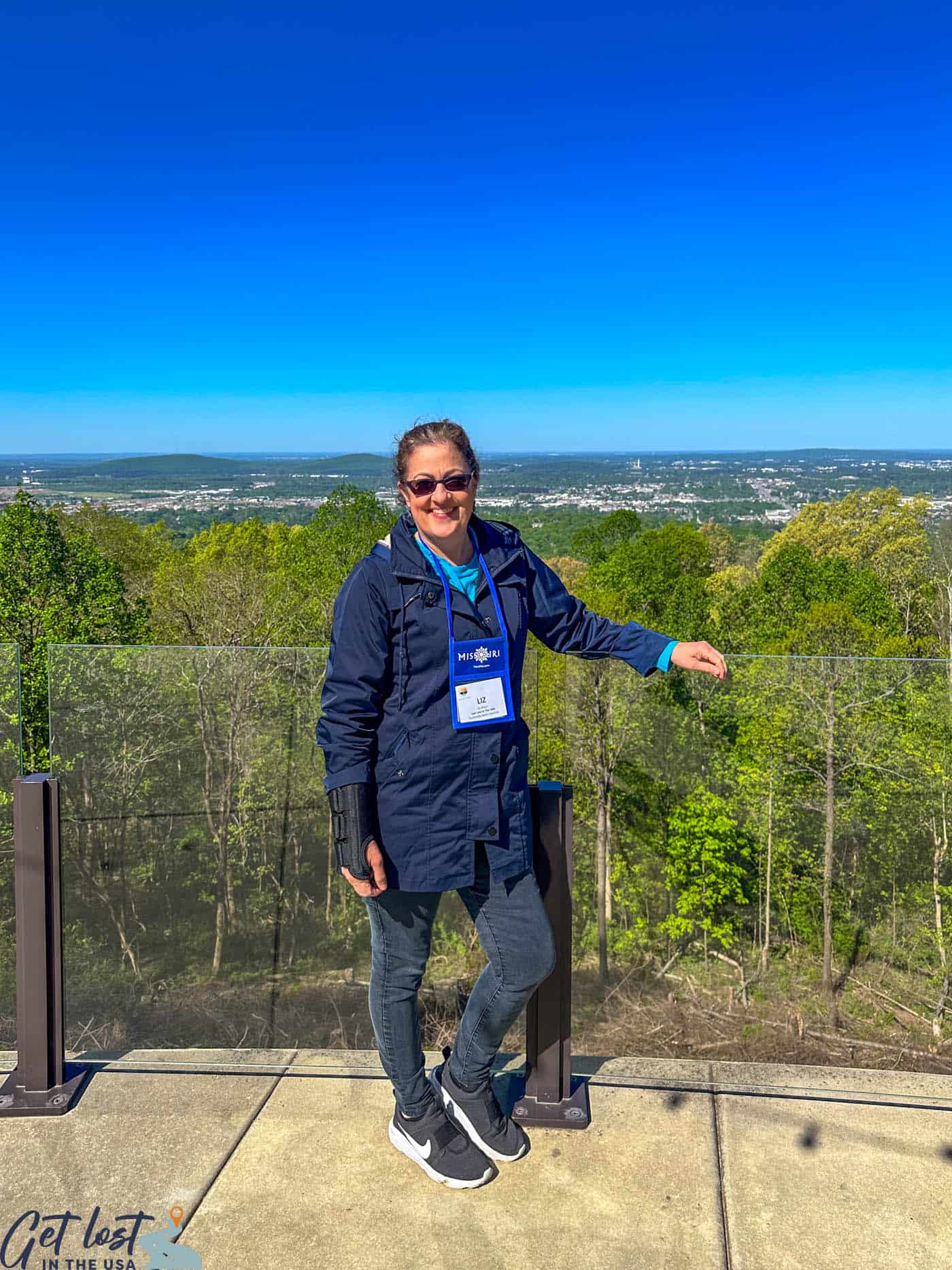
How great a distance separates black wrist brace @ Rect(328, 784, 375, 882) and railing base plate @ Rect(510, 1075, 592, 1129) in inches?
36.2

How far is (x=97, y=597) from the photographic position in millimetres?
30516

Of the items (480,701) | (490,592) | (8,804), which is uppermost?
(490,592)

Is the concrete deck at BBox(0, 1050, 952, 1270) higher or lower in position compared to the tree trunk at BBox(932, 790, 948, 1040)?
lower

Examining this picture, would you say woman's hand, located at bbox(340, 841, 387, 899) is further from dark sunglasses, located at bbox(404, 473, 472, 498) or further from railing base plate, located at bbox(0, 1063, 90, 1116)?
railing base plate, located at bbox(0, 1063, 90, 1116)

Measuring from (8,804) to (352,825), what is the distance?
1374mm

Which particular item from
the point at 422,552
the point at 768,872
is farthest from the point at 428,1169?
the point at 422,552

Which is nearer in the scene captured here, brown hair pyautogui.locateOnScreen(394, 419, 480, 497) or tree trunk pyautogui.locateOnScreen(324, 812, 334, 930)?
brown hair pyautogui.locateOnScreen(394, 419, 480, 497)

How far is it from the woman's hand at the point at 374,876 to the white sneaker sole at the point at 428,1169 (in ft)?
2.19

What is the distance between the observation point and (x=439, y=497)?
236 centimetres

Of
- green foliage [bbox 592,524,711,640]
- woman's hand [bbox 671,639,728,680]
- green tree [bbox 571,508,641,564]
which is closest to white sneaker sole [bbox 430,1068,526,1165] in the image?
woman's hand [bbox 671,639,728,680]

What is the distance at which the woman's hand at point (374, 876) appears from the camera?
2318mm

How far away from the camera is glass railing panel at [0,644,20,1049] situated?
9.78ft

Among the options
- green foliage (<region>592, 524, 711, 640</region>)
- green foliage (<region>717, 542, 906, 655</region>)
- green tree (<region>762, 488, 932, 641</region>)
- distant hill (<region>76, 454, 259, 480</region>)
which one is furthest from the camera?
distant hill (<region>76, 454, 259, 480</region>)

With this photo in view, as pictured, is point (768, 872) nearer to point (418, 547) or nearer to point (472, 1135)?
point (472, 1135)
